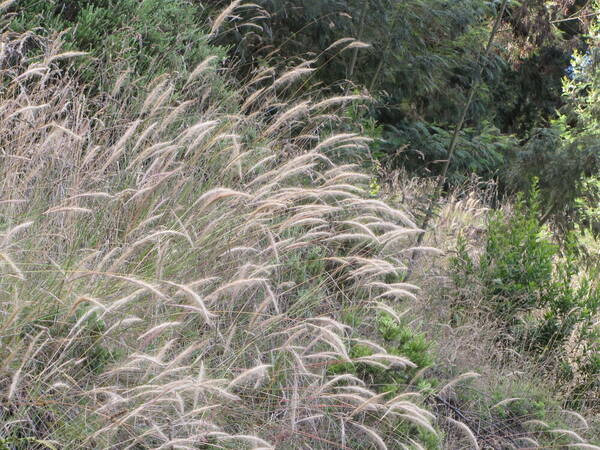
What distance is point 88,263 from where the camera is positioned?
3705mm

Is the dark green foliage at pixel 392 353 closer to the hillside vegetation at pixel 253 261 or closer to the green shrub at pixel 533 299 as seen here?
the hillside vegetation at pixel 253 261

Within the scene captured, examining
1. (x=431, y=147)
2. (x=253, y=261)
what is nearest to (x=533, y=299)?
(x=253, y=261)

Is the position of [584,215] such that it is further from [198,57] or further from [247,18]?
[198,57]

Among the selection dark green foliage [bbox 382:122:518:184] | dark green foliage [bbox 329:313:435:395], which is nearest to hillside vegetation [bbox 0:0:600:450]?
dark green foliage [bbox 329:313:435:395]

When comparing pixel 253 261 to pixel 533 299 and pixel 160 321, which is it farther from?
pixel 533 299

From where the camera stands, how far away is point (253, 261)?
417cm

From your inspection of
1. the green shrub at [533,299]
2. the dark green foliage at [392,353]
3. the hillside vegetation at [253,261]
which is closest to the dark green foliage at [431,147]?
the hillside vegetation at [253,261]

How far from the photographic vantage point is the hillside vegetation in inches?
122

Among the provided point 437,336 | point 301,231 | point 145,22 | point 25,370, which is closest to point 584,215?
point 437,336

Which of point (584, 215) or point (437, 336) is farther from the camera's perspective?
point (584, 215)

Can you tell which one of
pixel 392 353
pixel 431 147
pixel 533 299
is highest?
pixel 392 353

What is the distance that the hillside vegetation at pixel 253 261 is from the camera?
3.10 metres

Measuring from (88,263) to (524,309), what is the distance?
12.2ft

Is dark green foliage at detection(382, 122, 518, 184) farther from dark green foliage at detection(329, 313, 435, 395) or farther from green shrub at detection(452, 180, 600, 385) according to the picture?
dark green foliage at detection(329, 313, 435, 395)
